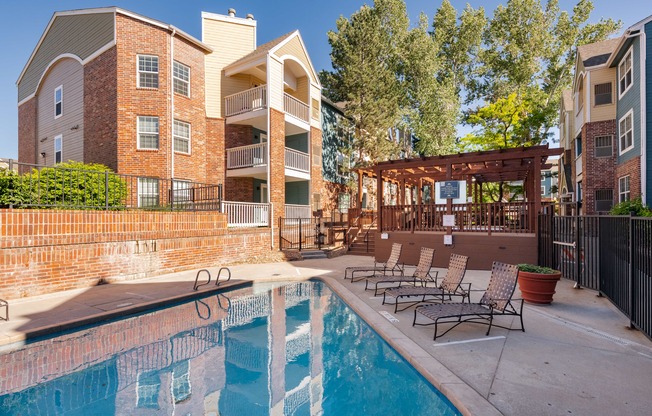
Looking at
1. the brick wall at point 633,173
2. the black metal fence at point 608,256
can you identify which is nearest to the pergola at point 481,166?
the black metal fence at point 608,256

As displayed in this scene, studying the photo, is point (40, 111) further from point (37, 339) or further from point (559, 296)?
point (559, 296)

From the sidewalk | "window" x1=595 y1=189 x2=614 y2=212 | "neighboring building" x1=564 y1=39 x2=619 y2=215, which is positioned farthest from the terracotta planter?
"window" x1=595 y1=189 x2=614 y2=212

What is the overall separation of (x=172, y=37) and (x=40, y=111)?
11.9 metres

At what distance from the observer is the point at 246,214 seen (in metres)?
15.8

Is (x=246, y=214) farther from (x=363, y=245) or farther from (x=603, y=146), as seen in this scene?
(x=603, y=146)

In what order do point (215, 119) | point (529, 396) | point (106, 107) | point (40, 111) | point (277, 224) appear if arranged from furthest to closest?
point (40, 111)
point (215, 119)
point (277, 224)
point (106, 107)
point (529, 396)

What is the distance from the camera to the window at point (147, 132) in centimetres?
1582

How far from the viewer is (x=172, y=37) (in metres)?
16.3

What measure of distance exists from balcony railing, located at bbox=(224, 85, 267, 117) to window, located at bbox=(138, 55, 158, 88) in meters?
4.12

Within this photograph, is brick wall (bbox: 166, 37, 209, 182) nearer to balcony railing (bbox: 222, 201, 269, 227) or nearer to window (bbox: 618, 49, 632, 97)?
balcony railing (bbox: 222, 201, 269, 227)

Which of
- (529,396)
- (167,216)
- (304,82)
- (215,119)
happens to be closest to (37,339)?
(167,216)

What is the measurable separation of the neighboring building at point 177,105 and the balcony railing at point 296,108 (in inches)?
2.4

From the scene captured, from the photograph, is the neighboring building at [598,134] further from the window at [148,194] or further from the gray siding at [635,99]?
the window at [148,194]

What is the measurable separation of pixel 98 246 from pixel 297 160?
12.3 m
